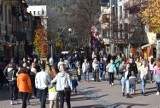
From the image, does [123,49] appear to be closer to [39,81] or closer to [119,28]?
[119,28]

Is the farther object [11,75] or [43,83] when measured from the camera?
[11,75]

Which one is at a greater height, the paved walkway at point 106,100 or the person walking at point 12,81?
the person walking at point 12,81

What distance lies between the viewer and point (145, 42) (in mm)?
48250

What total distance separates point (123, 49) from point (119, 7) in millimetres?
6394

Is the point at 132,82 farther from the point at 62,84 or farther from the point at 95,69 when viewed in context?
the point at 95,69

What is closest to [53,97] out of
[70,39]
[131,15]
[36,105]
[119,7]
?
[36,105]

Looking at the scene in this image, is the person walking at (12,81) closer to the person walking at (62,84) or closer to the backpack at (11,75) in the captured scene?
the backpack at (11,75)

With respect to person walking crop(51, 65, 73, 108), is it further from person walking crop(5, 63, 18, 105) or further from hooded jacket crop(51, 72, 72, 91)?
person walking crop(5, 63, 18, 105)

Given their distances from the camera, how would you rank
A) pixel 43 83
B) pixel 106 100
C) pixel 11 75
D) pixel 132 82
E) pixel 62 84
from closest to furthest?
pixel 62 84
pixel 43 83
pixel 11 75
pixel 106 100
pixel 132 82

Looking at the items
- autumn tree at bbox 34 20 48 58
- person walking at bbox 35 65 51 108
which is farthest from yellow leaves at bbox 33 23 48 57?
person walking at bbox 35 65 51 108

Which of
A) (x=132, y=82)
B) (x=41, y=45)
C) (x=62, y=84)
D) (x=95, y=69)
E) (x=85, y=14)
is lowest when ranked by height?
(x=132, y=82)

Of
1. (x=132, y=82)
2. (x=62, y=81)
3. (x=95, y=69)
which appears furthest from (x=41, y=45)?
(x=62, y=81)

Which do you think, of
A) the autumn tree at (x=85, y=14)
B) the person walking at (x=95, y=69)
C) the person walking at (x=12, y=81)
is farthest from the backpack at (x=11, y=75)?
the autumn tree at (x=85, y=14)

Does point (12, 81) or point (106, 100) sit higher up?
point (12, 81)
